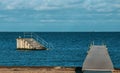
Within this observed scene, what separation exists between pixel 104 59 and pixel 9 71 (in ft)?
36.5

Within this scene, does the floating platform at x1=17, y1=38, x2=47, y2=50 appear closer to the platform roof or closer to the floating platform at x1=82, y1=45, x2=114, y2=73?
the platform roof

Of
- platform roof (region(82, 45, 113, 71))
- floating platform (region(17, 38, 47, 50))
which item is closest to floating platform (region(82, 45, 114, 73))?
platform roof (region(82, 45, 113, 71))

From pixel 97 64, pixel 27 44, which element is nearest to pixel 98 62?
pixel 97 64

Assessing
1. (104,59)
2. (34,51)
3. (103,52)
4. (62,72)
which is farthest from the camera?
(34,51)

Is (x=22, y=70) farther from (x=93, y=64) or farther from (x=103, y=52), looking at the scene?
(x=93, y=64)

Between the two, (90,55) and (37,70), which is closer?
(90,55)

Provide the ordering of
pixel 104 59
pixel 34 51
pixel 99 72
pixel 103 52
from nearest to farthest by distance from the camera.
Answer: pixel 99 72
pixel 104 59
pixel 103 52
pixel 34 51

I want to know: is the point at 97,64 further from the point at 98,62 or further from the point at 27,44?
the point at 27,44

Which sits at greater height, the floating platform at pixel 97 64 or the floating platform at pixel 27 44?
the floating platform at pixel 27 44

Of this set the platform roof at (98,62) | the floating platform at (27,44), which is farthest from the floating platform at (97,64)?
the floating platform at (27,44)

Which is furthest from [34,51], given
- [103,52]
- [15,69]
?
[103,52]

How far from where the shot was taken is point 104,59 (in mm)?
14680

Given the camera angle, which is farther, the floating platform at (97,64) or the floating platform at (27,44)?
the floating platform at (27,44)

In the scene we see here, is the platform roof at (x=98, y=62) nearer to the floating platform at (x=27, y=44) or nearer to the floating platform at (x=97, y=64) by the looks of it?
the floating platform at (x=97, y=64)
